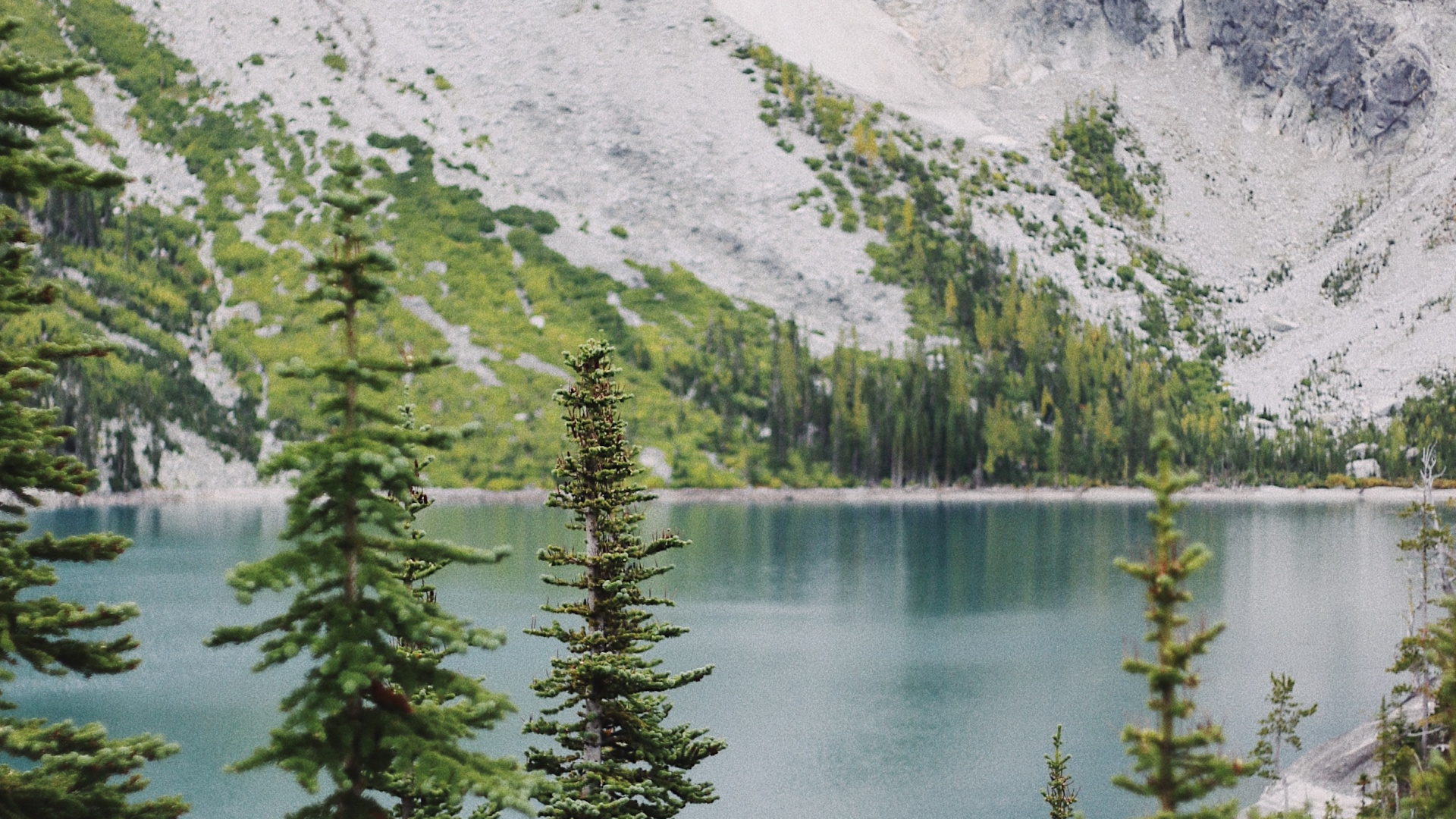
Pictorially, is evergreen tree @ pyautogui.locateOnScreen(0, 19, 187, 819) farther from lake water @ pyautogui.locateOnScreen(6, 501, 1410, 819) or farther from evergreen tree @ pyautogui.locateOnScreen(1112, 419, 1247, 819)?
lake water @ pyautogui.locateOnScreen(6, 501, 1410, 819)

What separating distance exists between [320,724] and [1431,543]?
42.9m

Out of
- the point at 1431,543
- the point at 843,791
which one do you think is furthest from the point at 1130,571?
the point at 843,791

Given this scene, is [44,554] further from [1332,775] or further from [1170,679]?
[1332,775]

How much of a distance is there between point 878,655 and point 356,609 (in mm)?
77263

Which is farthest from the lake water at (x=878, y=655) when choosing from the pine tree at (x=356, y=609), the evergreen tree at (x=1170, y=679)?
the pine tree at (x=356, y=609)

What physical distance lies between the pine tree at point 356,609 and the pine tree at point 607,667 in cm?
907

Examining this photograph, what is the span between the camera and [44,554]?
15.2m

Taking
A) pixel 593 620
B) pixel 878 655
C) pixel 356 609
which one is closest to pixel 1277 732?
pixel 878 655

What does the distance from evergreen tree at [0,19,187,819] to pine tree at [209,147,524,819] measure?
2600 mm

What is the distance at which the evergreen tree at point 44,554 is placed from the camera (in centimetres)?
1434

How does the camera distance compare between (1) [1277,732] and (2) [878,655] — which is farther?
(2) [878,655]

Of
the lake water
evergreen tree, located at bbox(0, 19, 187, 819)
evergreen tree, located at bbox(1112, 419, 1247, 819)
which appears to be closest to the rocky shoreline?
the lake water

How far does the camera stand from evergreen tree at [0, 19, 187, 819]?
14344 millimetres

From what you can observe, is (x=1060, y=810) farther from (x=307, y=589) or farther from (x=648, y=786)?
(x=307, y=589)
